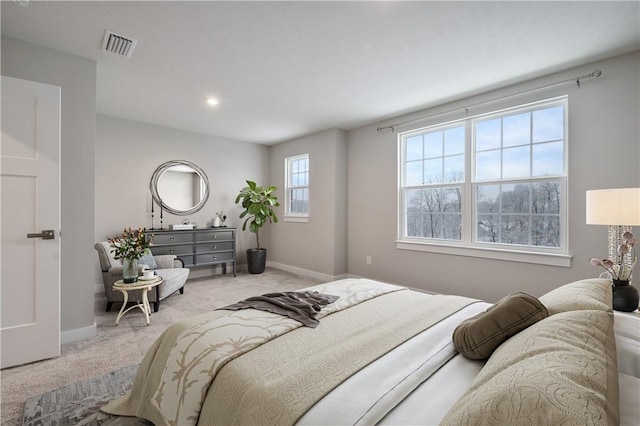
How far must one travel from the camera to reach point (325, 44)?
2414mm

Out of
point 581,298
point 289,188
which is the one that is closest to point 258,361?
point 581,298

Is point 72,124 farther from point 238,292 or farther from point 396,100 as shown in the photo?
point 396,100

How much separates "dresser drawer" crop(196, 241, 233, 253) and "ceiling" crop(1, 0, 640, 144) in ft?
7.55

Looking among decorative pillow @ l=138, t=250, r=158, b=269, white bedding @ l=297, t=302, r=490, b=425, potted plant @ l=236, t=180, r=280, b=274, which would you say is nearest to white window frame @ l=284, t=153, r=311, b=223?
potted plant @ l=236, t=180, r=280, b=274

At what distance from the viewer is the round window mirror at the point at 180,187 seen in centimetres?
482

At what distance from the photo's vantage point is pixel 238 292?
4.23 m

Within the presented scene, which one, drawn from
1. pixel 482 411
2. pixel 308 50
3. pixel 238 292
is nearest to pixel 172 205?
pixel 238 292

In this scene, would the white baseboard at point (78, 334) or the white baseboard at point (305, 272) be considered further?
the white baseboard at point (305, 272)

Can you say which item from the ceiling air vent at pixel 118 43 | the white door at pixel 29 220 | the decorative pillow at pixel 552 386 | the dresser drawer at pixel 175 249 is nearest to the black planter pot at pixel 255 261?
the dresser drawer at pixel 175 249

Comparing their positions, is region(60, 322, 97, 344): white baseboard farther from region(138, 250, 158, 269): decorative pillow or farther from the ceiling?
the ceiling

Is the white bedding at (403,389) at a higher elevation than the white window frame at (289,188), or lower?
lower

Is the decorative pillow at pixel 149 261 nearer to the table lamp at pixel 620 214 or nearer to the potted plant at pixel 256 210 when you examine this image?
the potted plant at pixel 256 210

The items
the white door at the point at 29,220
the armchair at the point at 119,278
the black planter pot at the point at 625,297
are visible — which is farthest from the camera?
the armchair at the point at 119,278

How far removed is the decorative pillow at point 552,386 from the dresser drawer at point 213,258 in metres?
4.71
